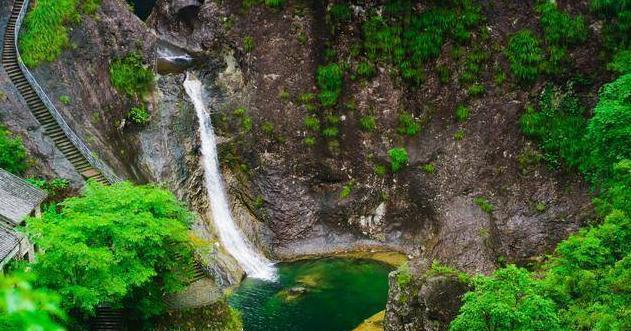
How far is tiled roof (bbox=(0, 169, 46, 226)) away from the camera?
93.3 feet

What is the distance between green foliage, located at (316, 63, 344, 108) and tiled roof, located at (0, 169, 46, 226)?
2009 cm

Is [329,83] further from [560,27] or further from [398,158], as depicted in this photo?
[560,27]

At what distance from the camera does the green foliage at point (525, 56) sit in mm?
41406

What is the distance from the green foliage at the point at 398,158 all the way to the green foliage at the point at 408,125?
4.08 ft

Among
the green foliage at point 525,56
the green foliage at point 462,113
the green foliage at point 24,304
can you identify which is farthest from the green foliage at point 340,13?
the green foliage at point 24,304

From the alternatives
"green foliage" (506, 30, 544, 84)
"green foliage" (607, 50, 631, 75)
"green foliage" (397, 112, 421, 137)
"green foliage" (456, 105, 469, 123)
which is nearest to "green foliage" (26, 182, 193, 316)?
"green foliage" (397, 112, 421, 137)

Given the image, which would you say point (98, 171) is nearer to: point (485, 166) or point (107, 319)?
point (107, 319)

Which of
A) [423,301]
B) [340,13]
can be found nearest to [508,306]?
[423,301]

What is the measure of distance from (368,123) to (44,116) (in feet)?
66.8

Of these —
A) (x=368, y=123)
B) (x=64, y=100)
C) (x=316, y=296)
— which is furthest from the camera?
(x=368, y=123)

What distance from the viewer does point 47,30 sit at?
127 feet

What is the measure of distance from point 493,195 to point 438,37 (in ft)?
36.5

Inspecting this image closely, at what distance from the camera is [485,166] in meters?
42.0

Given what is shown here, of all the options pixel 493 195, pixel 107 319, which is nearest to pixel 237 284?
pixel 107 319
